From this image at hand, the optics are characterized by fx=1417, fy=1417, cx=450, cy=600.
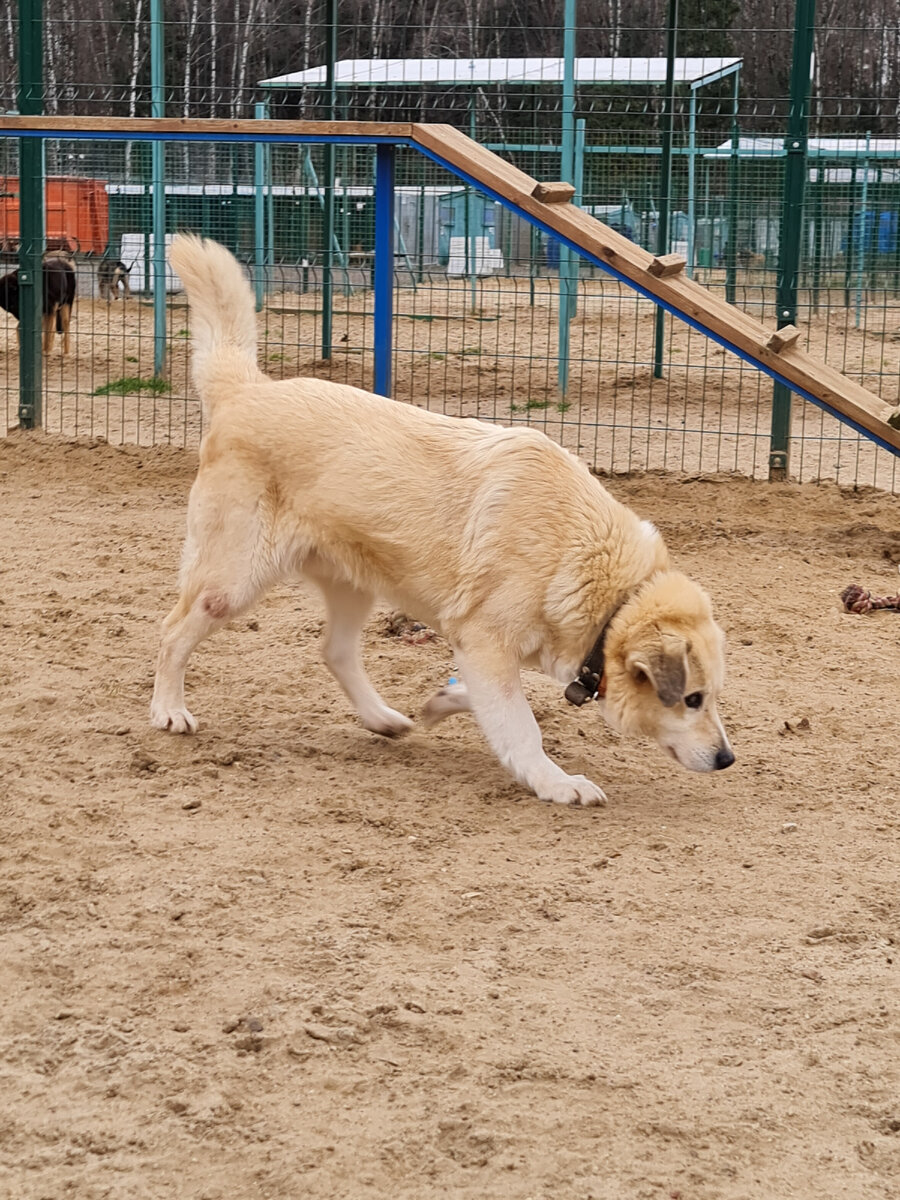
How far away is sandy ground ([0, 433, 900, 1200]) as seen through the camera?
95.3 inches

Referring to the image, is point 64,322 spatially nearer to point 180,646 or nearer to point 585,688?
point 180,646

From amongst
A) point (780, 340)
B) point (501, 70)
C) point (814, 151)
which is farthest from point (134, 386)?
point (501, 70)

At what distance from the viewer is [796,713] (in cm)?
506

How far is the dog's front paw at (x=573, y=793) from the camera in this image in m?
4.20

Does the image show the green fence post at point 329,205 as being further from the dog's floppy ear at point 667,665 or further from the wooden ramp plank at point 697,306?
the dog's floppy ear at point 667,665

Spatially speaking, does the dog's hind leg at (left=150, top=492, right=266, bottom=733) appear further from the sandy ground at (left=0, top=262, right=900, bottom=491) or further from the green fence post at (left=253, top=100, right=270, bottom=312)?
the green fence post at (left=253, top=100, right=270, bottom=312)

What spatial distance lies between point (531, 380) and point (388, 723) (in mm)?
7427

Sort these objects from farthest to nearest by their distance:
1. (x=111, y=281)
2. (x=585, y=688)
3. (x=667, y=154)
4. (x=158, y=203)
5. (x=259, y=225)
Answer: (x=111, y=281) < (x=259, y=225) < (x=158, y=203) < (x=667, y=154) < (x=585, y=688)

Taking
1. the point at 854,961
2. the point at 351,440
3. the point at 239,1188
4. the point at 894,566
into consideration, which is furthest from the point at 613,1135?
the point at 894,566

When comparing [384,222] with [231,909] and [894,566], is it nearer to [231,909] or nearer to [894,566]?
[894,566]

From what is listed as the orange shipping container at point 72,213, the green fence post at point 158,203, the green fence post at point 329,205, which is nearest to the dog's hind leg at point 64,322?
the orange shipping container at point 72,213

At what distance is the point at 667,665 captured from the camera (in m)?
3.96

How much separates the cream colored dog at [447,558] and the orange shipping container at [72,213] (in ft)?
22.0

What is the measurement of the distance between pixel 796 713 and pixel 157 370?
24.9 ft
